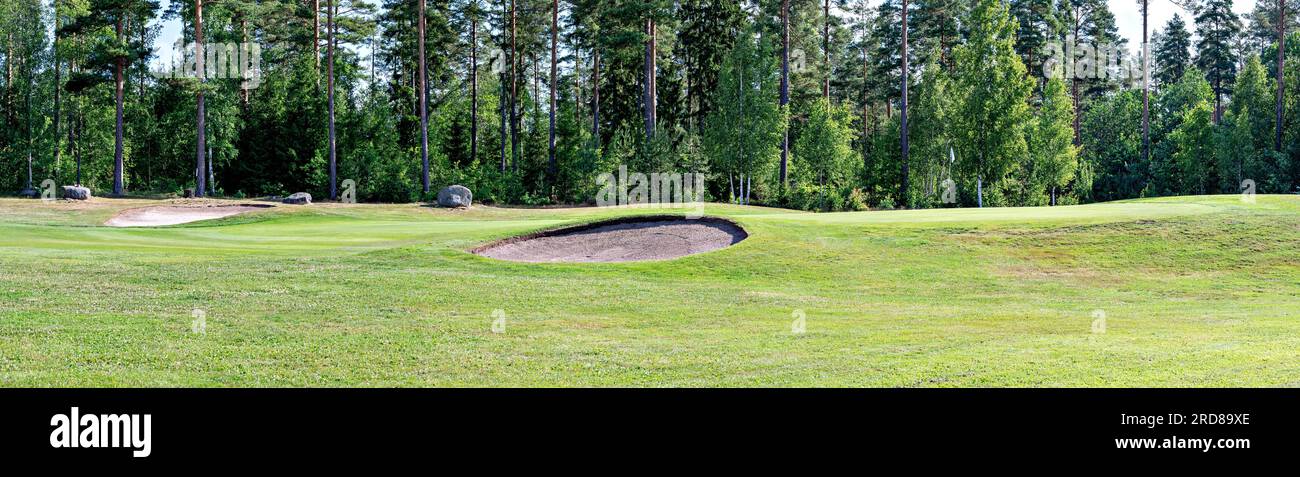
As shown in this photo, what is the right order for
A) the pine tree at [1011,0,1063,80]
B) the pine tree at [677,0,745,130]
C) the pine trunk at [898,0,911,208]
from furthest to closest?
the pine tree at [1011,0,1063,80]
the pine tree at [677,0,745,130]
the pine trunk at [898,0,911,208]

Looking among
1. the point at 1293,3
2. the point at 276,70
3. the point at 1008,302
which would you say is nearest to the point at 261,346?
the point at 1008,302

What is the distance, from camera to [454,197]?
43.0m

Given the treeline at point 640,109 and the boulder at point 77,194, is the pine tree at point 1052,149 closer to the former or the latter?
the treeline at point 640,109

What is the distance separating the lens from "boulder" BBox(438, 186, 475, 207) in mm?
42750

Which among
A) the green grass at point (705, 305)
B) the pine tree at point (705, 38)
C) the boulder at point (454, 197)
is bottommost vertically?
the green grass at point (705, 305)

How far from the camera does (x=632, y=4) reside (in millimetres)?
50094

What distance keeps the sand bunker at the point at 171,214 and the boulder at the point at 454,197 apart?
Answer: 7.63m

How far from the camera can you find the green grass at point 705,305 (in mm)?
10250

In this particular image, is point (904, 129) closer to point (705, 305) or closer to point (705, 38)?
point (705, 38)

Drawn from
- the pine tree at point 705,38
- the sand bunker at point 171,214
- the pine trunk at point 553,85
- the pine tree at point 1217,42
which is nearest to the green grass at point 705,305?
the sand bunker at point 171,214

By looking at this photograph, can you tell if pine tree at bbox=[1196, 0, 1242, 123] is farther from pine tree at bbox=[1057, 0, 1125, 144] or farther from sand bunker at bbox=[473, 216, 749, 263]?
sand bunker at bbox=[473, 216, 749, 263]

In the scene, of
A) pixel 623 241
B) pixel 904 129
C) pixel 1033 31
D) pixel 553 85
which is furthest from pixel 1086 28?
pixel 623 241

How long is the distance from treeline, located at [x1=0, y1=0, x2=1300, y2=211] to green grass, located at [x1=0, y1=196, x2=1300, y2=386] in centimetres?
2078

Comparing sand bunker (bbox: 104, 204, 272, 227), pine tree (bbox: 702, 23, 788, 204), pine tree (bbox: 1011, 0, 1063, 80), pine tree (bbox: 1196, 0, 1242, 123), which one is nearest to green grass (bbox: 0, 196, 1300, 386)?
sand bunker (bbox: 104, 204, 272, 227)
